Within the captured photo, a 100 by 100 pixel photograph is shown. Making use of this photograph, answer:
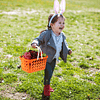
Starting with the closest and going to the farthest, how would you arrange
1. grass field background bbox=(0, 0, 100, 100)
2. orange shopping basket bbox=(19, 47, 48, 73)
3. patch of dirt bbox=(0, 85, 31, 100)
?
orange shopping basket bbox=(19, 47, 48, 73), patch of dirt bbox=(0, 85, 31, 100), grass field background bbox=(0, 0, 100, 100)

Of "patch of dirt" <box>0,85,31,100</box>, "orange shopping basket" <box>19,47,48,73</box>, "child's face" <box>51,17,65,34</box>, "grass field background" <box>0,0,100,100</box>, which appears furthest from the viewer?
"grass field background" <box>0,0,100,100</box>

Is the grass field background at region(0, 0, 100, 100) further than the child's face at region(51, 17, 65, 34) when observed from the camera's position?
Yes

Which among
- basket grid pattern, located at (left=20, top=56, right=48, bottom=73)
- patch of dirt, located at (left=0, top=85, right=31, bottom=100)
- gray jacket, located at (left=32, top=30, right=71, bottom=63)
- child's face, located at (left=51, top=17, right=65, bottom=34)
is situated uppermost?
child's face, located at (left=51, top=17, right=65, bottom=34)

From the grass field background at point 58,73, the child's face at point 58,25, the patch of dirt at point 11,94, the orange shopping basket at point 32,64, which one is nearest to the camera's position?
the orange shopping basket at point 32,64

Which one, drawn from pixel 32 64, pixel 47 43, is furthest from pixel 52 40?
pixel 32 64

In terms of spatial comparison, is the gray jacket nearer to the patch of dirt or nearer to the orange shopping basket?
the orange shopping basket

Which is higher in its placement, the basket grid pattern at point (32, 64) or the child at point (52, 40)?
the child at point (52, 40)

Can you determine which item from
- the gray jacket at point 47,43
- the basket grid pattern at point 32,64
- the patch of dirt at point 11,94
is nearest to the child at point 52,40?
the gray jacket at point 47,43

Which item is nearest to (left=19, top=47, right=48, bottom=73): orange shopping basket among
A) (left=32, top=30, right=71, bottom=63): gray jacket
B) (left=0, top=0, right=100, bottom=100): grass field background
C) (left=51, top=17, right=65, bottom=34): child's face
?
(left=32, top=30, right=71, bottom=63): gray jacket

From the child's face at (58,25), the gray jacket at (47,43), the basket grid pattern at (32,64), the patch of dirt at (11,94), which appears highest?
the child's face at (58,25)

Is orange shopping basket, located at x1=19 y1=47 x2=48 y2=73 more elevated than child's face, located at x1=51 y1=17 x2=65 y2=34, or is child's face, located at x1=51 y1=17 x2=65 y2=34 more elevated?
child's face, located at x1=51 y1=17 x2=65 y2=34

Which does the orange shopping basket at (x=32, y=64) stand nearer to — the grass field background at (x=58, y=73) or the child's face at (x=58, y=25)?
the child's face at (x=58, y=25)

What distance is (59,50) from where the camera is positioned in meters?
2.81

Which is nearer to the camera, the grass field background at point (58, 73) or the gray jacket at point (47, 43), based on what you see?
the gray jacket at point (47, 43)
